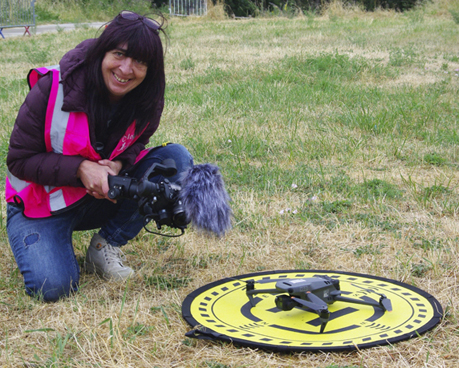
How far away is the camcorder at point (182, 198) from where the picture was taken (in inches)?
102

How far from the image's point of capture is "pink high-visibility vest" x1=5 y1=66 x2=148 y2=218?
2.72 meters

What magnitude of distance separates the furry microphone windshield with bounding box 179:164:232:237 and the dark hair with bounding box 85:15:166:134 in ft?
1.57

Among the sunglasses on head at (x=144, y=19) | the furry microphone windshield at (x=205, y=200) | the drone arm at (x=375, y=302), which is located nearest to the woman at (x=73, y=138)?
the sunglasses on head at (x=144, y=19)

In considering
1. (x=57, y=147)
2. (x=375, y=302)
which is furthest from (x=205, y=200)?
(x=375, y=302)

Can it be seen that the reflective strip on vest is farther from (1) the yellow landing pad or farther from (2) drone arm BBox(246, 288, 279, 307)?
(2) drone arm BBox(246, 288, 279, 307)

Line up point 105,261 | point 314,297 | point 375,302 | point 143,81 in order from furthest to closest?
point 105,261
point 143,81
point 375,302
point 314,297

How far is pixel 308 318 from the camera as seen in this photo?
8.29 feet

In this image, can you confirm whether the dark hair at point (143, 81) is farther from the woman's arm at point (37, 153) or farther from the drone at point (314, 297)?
the drone at point (314, 297)

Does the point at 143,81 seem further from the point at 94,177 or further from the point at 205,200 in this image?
the point at 205,200

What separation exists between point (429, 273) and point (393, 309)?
0.51 m

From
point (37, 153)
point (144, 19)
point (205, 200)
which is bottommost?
point (205, 200)

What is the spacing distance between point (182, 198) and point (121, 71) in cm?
66

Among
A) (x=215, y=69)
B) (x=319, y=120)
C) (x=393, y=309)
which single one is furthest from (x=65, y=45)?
(x=393, y=309)

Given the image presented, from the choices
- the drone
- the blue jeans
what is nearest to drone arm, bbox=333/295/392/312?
the drone
